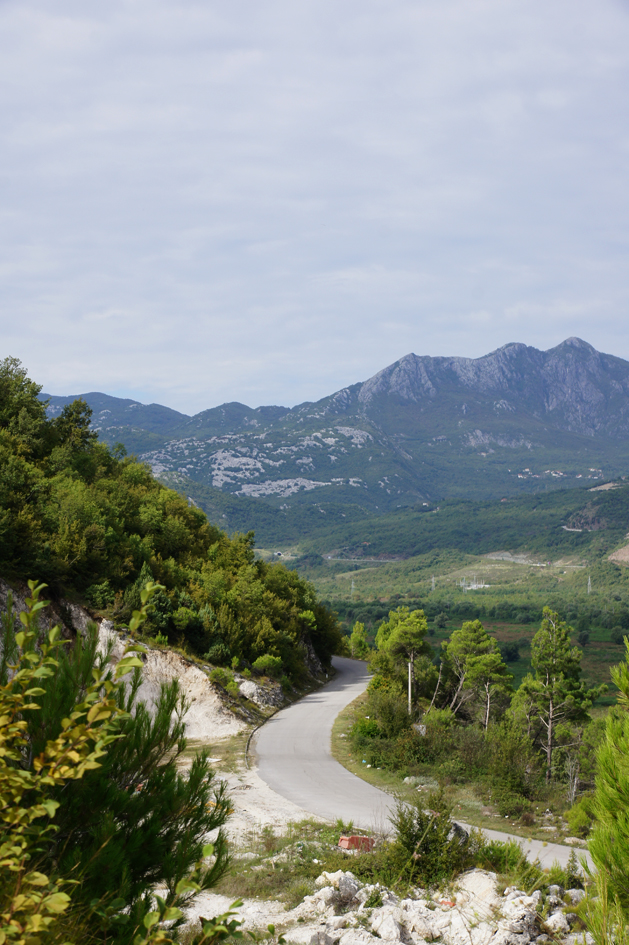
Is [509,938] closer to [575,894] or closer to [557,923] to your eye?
[557,923]

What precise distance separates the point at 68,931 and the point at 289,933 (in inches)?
237

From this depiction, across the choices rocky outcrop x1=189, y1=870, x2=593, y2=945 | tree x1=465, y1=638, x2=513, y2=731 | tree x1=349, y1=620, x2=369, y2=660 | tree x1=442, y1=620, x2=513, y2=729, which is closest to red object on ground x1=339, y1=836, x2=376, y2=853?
rocky outcrop x1=189, y1=870, x2=593, y2=945

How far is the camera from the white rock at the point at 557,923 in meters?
7.72

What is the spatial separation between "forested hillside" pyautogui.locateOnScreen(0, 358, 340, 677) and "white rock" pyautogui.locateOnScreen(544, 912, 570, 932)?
51.0 feet

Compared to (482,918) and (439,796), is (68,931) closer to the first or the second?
(482,918)

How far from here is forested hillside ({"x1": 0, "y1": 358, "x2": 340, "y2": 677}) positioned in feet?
68.9

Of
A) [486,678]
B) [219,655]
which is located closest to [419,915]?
[219,655]

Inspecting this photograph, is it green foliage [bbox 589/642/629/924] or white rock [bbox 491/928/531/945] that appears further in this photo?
white rock [bbox 491/928/531/945]

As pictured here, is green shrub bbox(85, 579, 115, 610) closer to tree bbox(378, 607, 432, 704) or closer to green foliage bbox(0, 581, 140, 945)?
tree bbox(378, 607, 432, 704)

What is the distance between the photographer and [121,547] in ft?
79.4

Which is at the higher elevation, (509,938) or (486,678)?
(509,938)

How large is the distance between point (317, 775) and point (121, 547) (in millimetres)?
11658

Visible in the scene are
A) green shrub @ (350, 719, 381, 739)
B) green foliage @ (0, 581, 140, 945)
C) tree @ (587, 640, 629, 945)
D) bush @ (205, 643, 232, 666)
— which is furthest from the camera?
bush @ (205, 643, 232, 666)

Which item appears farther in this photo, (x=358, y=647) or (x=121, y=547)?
(x=358, y=647)
